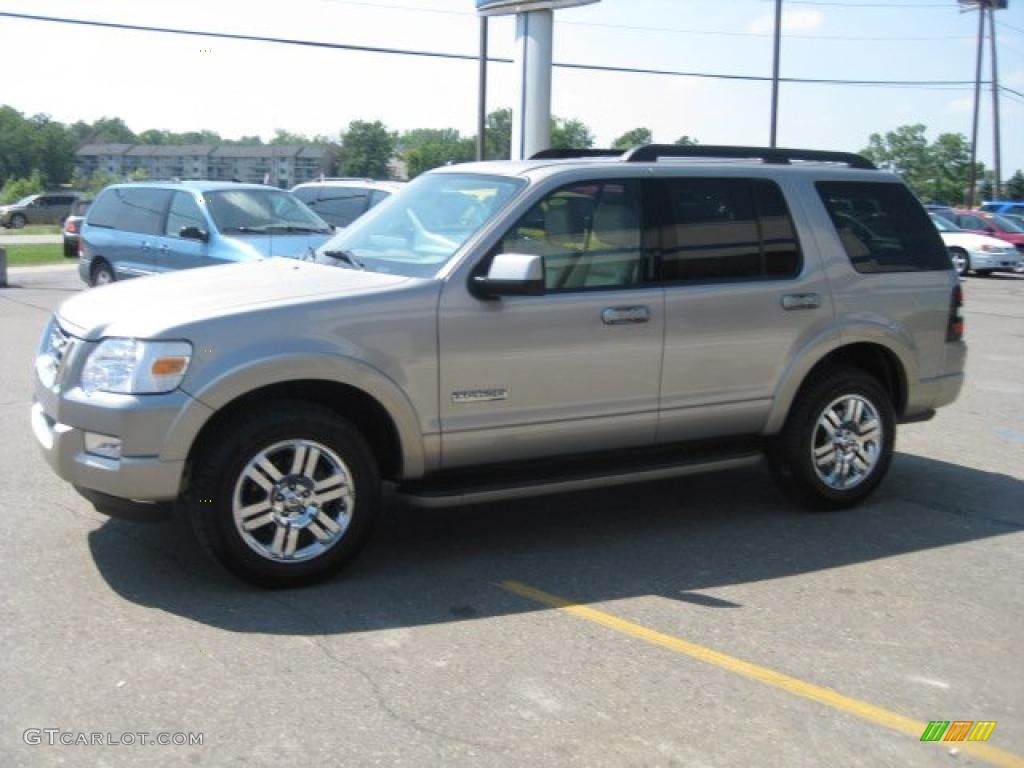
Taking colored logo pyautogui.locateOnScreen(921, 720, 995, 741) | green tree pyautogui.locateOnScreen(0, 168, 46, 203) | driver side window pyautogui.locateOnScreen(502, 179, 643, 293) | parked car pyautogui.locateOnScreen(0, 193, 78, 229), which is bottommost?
colored logo pyautogui.locateOnScreen(921, 720, 995, 741)

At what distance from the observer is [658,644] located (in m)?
4.50

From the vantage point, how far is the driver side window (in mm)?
5547

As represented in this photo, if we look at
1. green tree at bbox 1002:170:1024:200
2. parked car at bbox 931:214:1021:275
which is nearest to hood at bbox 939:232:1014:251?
parked car at bbox 931:214:1021:275

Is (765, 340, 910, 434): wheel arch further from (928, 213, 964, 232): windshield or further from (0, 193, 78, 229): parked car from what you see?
(0, 193, 78, 229): parked car

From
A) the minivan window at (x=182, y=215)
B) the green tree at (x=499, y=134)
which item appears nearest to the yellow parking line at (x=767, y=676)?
the minivan window at (x=182, y=215)

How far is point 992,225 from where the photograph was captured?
3111 centimetres

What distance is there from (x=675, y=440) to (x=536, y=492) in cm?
98

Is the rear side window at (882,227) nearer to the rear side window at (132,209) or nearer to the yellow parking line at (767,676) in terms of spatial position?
the yellow parking line at (767,676)

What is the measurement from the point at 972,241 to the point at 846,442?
25.5 meters

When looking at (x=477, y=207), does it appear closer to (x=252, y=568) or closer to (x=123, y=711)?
(x=252, y=568)

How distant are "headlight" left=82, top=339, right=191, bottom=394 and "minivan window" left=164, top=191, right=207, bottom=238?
9.04 meters

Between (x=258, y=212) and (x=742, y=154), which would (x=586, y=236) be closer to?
(x=742, y=154)

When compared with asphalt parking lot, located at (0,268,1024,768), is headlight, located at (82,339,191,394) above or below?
above

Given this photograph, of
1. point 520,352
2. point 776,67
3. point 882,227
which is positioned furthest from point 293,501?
point 776,67
